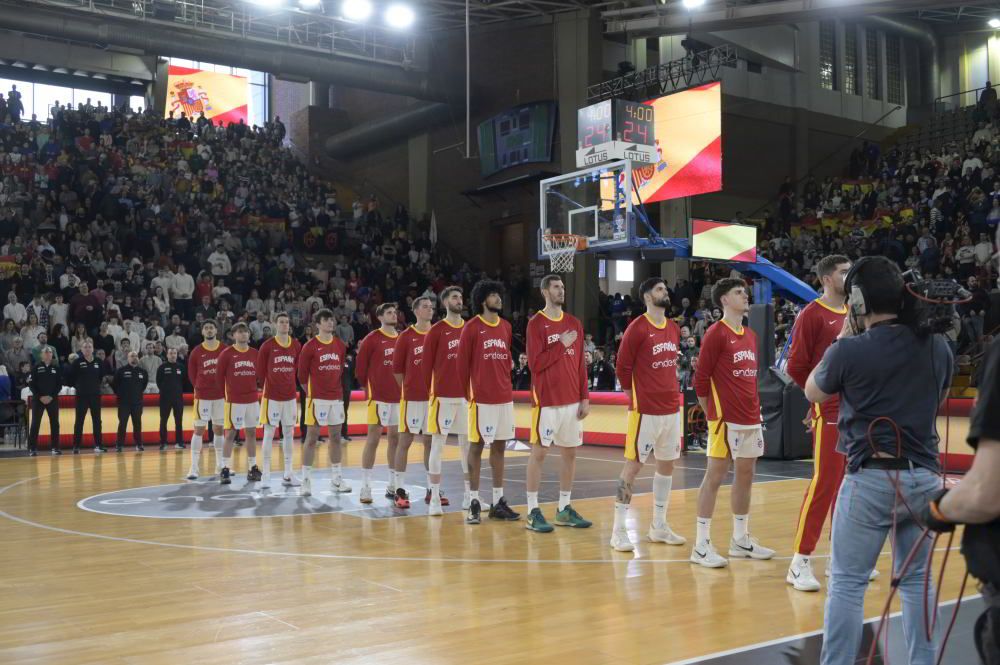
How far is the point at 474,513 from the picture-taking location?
8.69m

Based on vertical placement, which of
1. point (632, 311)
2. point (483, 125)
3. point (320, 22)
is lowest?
point (632, 311)

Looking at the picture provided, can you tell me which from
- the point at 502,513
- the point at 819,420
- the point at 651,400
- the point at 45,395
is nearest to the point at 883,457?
the point at 819,420

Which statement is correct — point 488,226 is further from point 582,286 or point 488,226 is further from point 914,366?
point 914,366

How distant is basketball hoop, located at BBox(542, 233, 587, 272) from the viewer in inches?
660

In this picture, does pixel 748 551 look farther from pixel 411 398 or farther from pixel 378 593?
pixel 411 398

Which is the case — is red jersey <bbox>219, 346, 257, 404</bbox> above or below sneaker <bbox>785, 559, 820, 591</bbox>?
above

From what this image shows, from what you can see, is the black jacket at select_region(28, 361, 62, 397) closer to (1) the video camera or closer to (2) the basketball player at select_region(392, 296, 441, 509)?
(2) the basketball player at select_region(392, 296, 441, 509)

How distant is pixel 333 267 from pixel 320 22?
6301 mm

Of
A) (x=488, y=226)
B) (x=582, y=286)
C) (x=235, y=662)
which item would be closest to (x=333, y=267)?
(x=488, y=226)

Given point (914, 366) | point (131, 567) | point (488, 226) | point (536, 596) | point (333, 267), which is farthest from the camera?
point (488, 226)

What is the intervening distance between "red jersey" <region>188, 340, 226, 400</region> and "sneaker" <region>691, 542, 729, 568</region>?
755 cm

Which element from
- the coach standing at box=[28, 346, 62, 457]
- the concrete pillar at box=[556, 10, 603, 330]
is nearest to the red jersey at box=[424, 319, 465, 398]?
the coach standing at box=[28, 346, 62, 457]

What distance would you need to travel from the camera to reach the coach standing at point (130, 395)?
651 inches

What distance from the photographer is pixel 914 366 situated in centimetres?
372
